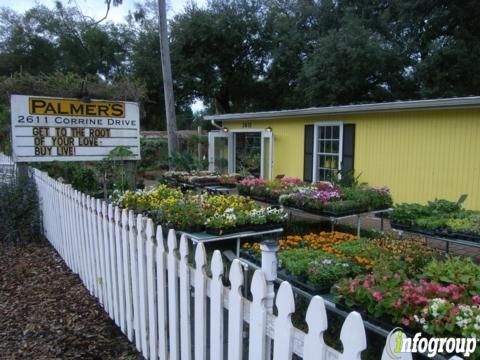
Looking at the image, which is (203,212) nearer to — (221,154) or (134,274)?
(134,274)

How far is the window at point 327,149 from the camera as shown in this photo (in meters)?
9.84

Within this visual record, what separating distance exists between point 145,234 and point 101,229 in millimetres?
775

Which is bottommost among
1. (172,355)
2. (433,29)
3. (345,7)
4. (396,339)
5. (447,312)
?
(172,355)

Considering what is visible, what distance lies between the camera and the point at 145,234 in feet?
8.57

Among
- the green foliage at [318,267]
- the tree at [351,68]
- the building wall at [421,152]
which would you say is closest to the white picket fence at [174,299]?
the green foliage at [318,267]

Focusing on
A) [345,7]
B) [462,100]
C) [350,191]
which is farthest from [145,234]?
[345,7]

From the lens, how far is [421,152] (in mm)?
8055

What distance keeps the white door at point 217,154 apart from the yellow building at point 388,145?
3.59ft

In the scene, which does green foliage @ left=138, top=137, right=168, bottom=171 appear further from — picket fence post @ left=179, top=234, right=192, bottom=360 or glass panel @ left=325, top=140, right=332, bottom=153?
picket fence post @ left=179, top=234, right=192, bottom=360

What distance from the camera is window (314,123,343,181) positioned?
9844 millimetres

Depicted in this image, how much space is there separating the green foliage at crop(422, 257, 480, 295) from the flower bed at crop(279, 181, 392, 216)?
2753 millimetres

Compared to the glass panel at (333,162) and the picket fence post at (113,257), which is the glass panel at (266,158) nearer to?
the glass panel at (333,162)

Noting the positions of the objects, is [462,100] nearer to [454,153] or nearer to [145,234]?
[454,153]

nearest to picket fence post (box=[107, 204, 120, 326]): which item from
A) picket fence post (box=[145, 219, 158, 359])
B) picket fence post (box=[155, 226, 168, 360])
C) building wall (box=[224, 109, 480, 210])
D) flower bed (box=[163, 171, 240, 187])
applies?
picket fence post (box=[145, 219, 158, 359])
